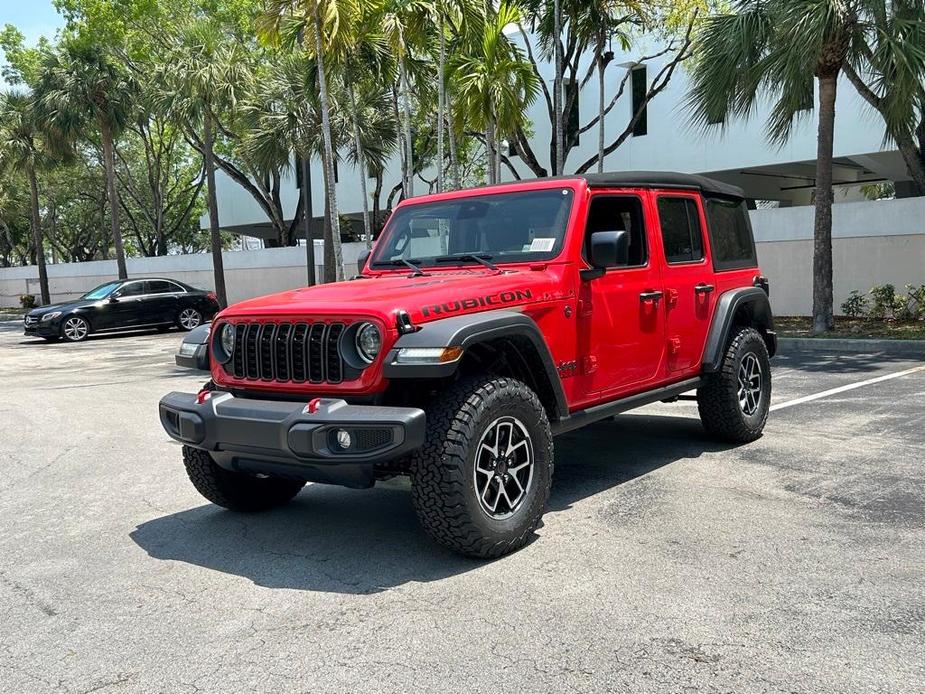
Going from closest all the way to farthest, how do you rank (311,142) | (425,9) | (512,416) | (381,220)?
(512,416) → (425,9) → (311,142) → (381,220)

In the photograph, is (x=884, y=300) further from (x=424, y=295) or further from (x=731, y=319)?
(x=424, y=295)

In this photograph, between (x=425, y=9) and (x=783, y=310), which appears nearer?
(x=425, y=9)

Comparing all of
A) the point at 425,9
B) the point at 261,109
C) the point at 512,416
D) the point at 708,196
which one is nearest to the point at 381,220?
the point at 261,109

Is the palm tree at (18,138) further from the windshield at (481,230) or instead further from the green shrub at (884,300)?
the windshield at (481,230)

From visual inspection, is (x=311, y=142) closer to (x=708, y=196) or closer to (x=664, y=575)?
(x=708, y=196)

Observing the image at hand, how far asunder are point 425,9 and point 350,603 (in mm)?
14700

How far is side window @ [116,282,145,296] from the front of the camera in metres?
22.5

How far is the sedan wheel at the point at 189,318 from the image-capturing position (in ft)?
76.5

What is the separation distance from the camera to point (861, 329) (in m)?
15.5

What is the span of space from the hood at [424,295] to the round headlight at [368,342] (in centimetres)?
8

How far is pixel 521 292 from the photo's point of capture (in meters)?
4.92

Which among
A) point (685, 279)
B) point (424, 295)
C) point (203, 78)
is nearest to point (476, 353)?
point (424, 295)

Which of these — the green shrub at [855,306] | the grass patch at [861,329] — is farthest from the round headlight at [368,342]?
the green shrub at [855,306]

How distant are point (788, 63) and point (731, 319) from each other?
27.1ft
